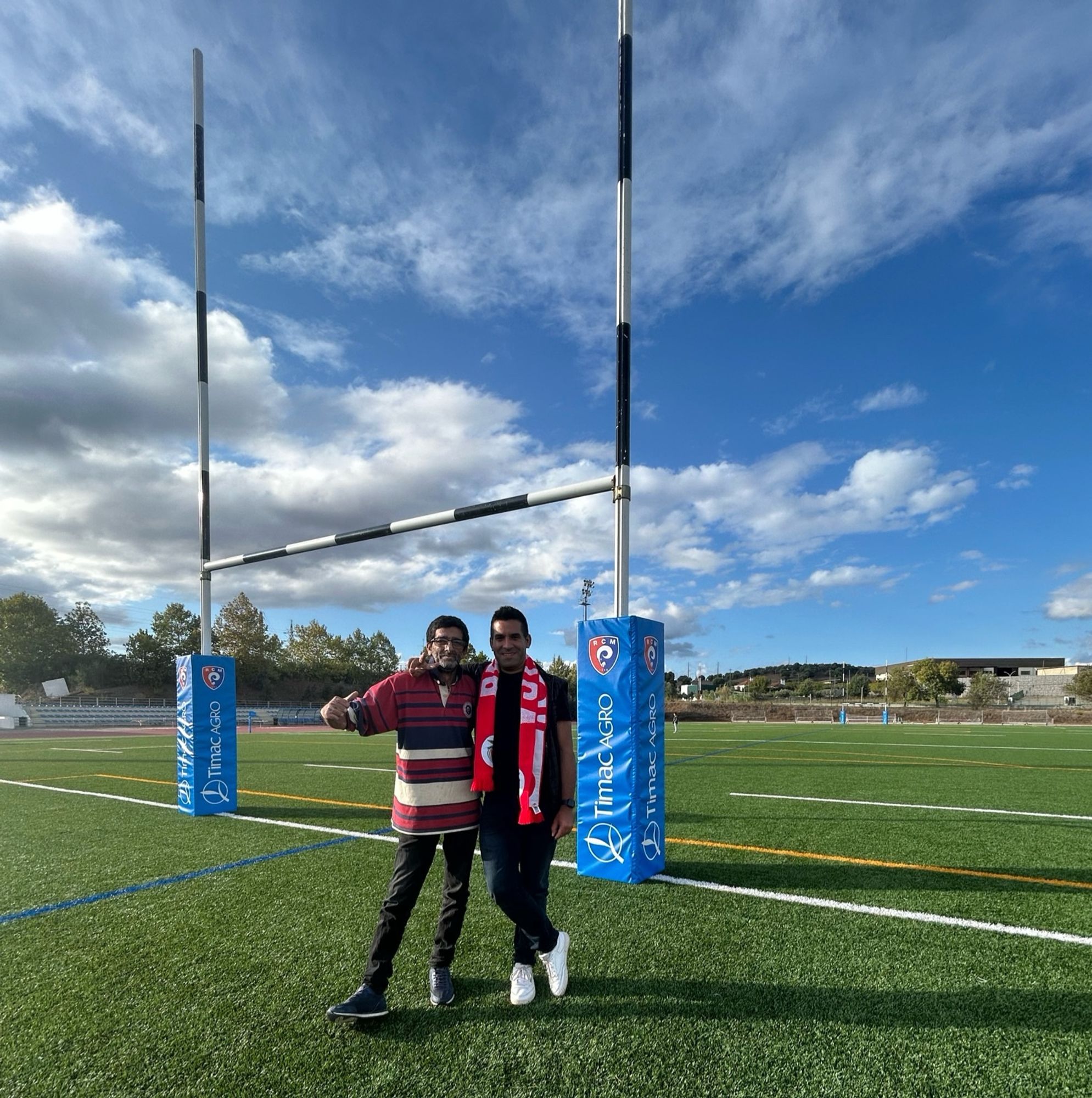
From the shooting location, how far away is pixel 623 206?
468cm

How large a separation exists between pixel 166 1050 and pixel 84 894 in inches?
90.6

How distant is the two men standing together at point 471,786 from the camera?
8.32 feet

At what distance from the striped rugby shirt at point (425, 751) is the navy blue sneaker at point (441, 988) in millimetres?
587

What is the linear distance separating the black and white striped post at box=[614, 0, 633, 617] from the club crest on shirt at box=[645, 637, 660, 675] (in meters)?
0.24

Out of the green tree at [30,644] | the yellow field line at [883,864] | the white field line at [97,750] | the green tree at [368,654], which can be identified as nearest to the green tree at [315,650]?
the green tree at [368,654]

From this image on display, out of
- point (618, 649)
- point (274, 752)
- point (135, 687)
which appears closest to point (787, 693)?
point (135, 687)

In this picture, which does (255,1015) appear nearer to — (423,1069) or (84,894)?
(423,1069)

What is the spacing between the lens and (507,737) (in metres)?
2.65

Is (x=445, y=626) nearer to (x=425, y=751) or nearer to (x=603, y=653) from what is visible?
(x=425, y=751)

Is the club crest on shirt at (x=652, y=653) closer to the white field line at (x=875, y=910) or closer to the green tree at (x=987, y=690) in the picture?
the white field line at (x=875, y=910)

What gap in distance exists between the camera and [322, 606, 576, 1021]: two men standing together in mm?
2537

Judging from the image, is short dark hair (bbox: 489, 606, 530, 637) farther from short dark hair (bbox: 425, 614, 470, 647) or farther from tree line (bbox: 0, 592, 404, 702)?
tree line (bbox: 0, 592, 404, 702)

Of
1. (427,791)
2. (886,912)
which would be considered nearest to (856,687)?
(886,912)

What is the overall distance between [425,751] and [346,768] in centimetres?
916
